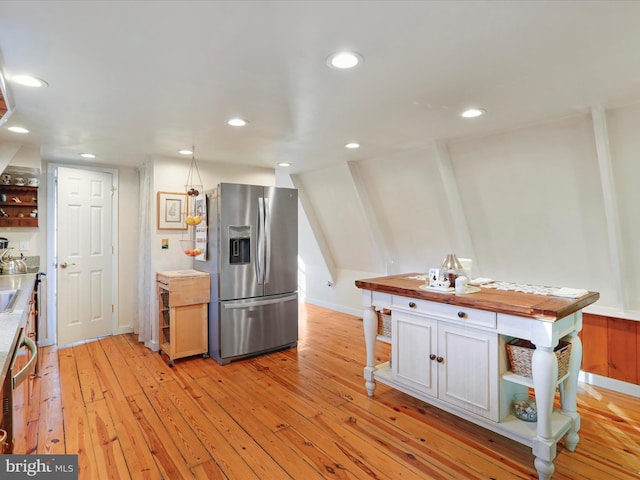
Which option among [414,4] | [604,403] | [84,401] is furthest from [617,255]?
[84,401]

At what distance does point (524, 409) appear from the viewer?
216 cm

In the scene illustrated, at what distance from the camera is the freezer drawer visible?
3.67 m

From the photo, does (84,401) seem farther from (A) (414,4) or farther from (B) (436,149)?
(B) (436,149)

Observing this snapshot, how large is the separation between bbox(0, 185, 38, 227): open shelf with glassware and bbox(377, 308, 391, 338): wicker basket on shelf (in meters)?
3.89

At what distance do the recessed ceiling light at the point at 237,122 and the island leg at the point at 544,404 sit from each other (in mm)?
2557

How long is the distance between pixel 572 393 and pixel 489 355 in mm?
639

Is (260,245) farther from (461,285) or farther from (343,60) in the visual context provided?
(343,60)

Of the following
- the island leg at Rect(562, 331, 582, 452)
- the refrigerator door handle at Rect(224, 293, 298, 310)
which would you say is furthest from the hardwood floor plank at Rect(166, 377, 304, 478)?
the island leg at Rect(562, 331, 582, 452)

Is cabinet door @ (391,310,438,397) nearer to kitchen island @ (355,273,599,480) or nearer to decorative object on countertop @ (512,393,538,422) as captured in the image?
kitchen island @ (355,273,599,480)

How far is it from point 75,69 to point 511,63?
2350 millimetres

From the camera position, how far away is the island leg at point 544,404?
1.89 meters

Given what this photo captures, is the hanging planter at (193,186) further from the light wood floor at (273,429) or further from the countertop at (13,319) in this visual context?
the light wood floor at (273,429)

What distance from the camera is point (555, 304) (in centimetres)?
196

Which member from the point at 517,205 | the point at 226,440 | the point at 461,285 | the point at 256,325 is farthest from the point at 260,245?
the point at 517,205
